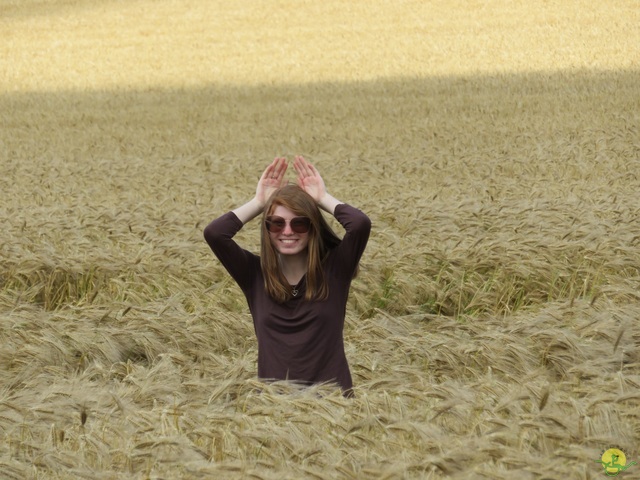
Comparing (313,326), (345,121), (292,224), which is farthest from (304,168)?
(345,121)

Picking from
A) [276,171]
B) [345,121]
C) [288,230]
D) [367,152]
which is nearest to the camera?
[288,230]

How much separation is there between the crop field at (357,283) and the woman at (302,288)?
20cm

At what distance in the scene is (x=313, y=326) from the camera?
373cm

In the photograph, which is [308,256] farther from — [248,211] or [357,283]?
[357,283]

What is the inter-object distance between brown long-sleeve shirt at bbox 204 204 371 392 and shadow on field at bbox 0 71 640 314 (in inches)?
92.0

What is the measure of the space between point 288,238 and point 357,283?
8.26ft

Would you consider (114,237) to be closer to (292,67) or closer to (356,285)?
(356,285)

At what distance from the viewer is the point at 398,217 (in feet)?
26.3

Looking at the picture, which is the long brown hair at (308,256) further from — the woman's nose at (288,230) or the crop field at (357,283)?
the crop field at (357,283)

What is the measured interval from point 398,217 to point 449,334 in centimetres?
299

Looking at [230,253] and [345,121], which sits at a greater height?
[345,121]

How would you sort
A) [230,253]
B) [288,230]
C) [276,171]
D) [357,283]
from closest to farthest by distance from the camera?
[288,230] → [230,253] → [276,171] → [357,283]

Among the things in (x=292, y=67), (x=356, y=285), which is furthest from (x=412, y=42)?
(x=356, y=285)

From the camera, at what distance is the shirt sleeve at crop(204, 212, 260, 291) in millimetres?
3887
